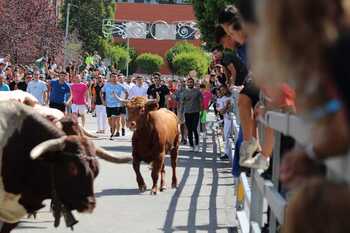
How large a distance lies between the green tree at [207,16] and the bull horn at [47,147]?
21.6 metres

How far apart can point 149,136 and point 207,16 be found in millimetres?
17598

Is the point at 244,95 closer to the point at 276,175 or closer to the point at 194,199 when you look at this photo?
the point at 276,175

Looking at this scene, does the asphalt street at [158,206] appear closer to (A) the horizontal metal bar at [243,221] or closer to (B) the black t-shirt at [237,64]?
(A) the horizontal metal bar at [243,221]

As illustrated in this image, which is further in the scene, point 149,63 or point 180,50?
point 149,63

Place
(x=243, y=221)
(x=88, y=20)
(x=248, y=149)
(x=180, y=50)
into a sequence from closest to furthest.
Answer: (x=248, y=149)
(x=243, y=221)
(x=88, y=20)
(x=180, y=50)

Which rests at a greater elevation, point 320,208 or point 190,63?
point 320,208

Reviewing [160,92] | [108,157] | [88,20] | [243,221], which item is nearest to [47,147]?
[108,157]

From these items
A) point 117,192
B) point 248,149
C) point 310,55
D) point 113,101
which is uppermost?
point 310,55

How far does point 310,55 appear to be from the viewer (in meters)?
1.61

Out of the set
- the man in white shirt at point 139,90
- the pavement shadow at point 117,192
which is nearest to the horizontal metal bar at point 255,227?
the pavement shadow at point 117,192

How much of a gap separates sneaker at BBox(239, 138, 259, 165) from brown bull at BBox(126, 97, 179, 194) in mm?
6926

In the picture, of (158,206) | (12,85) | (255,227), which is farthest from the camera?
(12,85)

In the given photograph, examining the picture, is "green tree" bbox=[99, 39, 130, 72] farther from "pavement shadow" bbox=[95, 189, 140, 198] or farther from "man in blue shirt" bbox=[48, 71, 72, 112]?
"pavement shadow" bbox=[95, 189, 140, 198]

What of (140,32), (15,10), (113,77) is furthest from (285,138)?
(140,32)
